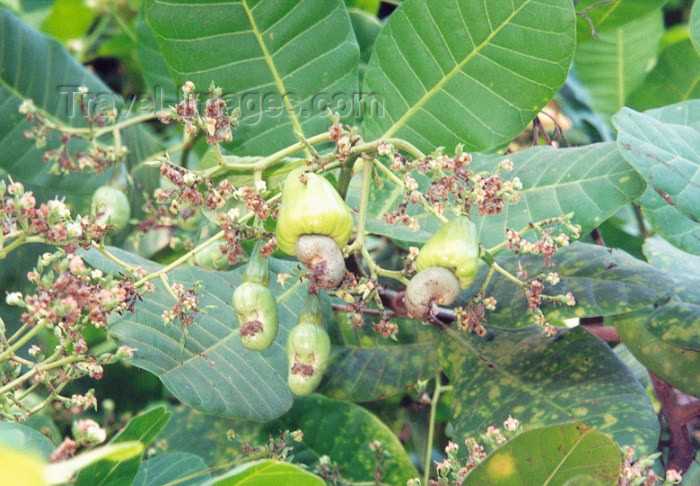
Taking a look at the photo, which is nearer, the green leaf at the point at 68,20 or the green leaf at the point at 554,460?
the green leaf at the point at 554,460

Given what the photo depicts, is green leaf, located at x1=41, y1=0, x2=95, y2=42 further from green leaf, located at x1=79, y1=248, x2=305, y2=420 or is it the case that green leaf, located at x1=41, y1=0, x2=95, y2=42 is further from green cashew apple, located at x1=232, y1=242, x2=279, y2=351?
green cashew apple, located at x1=232, y1=242, x2=279, y2=351

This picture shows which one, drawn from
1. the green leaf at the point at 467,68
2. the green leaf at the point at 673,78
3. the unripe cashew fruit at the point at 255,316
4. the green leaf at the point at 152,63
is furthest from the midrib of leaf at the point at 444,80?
the green leaf at the point at 673,78

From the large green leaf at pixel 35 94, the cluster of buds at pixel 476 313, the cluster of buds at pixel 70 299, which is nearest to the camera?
the cluster of buds at pixel 70 299

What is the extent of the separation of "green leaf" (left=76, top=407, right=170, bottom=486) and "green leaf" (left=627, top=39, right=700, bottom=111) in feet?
5.76

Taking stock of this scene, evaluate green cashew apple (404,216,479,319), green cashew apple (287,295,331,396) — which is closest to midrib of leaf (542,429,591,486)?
green cashew apple (404,216,479,319)

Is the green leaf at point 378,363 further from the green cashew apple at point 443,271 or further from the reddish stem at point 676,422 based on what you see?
the green cashew apple at point 443,271

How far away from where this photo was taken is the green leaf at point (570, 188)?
145 cm

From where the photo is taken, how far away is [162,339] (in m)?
1.37

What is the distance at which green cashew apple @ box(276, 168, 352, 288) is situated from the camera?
113cm

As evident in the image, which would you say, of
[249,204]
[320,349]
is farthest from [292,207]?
[320,349]

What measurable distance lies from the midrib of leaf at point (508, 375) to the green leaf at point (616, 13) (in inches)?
38.2

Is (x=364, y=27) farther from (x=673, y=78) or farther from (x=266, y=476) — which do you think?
(x=266, y=476)

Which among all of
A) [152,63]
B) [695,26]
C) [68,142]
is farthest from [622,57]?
[68,142]

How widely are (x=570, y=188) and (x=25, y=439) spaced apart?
1039 mm
